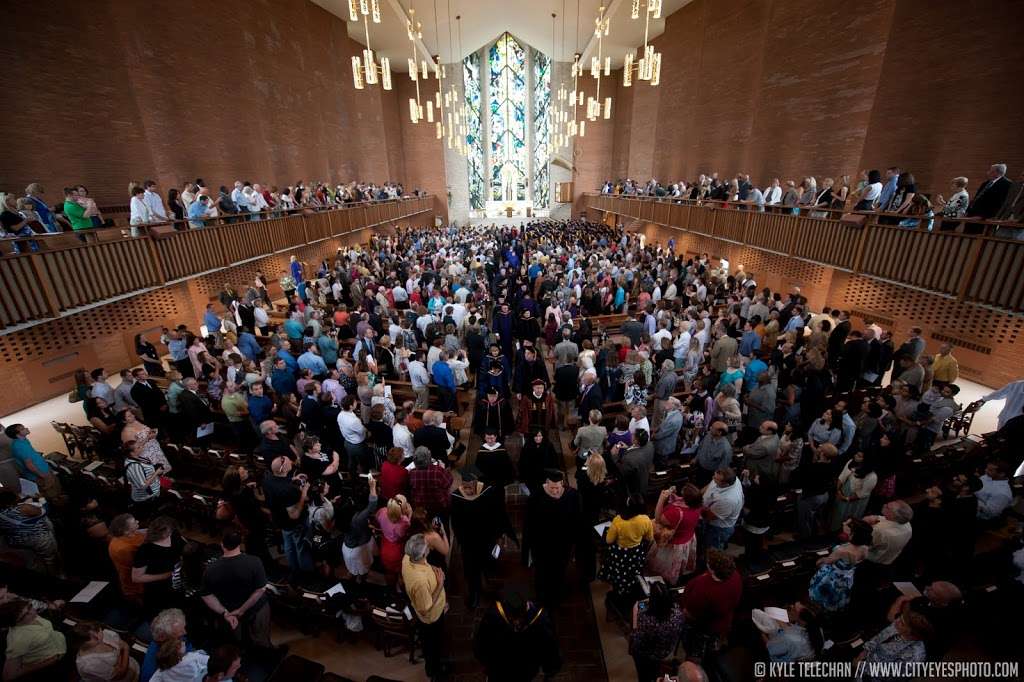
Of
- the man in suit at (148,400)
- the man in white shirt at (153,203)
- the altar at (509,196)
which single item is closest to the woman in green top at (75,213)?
the man in white shirt at (153,203)

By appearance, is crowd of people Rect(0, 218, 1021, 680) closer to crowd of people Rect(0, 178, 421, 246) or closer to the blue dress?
the blue dress

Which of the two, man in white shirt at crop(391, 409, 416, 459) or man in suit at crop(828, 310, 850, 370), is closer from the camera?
man in white shirt at crop(391, 409, 416, 459)

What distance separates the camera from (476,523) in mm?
3777

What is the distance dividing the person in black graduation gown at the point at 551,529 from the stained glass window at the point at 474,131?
103ft

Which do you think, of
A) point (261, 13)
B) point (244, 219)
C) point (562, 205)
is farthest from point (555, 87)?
point (244, 219)

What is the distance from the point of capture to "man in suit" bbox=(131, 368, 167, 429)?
571 cm

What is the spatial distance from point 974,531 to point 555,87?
32029 mm

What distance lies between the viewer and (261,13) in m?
15.2

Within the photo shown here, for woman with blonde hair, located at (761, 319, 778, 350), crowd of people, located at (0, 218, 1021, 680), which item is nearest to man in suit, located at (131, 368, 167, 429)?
crowd of people, located at (0, 218, 1021, 680)

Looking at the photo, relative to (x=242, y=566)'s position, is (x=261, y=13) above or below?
above

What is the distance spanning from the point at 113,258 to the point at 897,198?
1517cm

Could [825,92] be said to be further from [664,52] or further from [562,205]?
[562,205]

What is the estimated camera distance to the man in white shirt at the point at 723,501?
3.79 meters

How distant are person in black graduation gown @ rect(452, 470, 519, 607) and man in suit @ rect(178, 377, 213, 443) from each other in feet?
13.7
